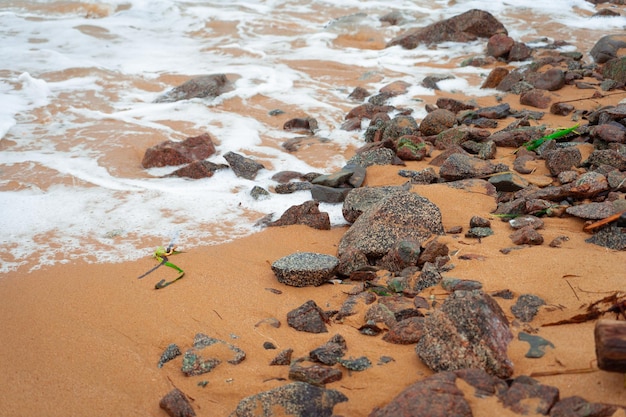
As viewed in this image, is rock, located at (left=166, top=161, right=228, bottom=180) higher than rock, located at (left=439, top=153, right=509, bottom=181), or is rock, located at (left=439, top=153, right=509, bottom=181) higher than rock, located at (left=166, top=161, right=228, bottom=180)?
rock, located at (left=439, top=153, right=509, bottom=181)

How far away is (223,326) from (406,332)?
93cm

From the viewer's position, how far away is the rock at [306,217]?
4.11m

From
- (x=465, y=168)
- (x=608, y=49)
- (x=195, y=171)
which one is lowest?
(x=195, y=171)

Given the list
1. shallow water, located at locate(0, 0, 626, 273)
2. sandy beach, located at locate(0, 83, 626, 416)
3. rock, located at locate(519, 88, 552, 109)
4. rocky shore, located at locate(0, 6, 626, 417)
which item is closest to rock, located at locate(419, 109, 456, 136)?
rocky shore, located at locate(0, 6, 626, 417)

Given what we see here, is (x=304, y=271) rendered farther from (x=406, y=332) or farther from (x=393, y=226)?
(x=406, y=332)

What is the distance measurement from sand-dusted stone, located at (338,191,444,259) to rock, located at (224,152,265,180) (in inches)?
68.1

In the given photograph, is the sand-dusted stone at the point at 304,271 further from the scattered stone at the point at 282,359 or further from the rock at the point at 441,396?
the rock at the point at 441,396

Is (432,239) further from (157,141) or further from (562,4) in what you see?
(562,4)

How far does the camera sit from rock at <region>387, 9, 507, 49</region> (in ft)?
31.1

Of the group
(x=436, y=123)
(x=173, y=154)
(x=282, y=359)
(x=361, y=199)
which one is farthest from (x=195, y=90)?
(x=282, y=359)

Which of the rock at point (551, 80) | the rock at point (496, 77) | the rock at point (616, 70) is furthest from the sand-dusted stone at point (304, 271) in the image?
the rock at point (616, 70)

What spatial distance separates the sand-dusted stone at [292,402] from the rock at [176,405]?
0.69ft

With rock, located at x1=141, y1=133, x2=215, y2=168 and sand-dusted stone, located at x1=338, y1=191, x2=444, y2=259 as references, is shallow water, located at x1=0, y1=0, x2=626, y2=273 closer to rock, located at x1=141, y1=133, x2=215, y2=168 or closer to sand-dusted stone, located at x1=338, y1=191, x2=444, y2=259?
rock, located at x1=141, y1=133, x2=215, y2=168

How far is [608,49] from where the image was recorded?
746 centimetres
